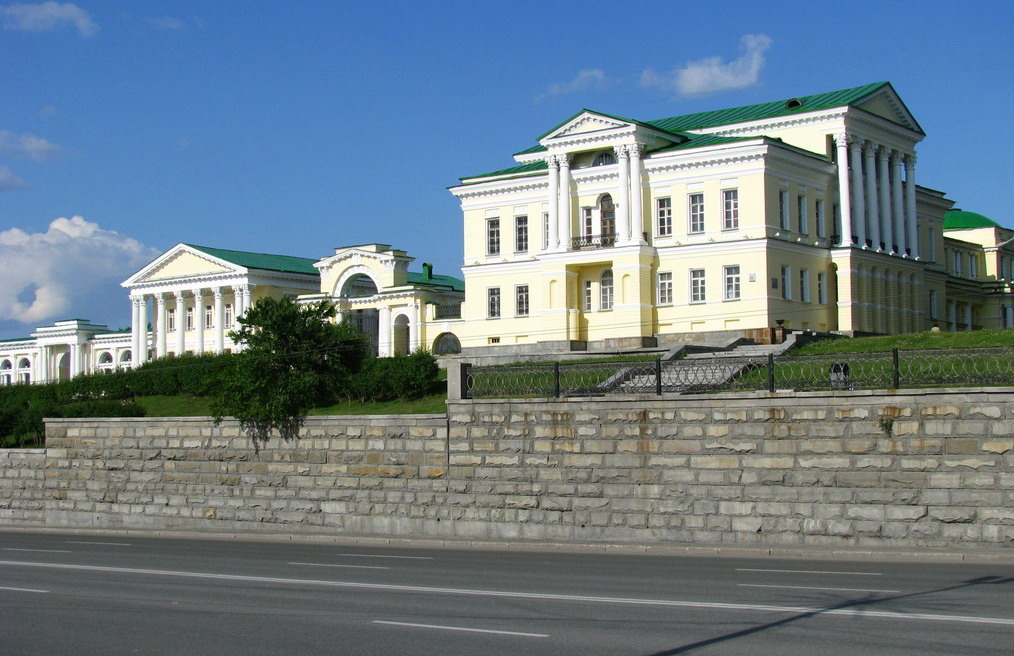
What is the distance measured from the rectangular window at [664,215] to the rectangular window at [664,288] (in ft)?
5.64

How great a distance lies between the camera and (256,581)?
16.2 m

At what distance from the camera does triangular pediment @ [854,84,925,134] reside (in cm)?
5247

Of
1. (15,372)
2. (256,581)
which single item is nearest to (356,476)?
(256,581)

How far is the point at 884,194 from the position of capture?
53.7 metres

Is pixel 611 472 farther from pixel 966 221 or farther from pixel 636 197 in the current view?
pixel 966 221

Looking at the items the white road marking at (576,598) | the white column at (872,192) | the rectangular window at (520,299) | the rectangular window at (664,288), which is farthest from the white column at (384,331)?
the white road marking at (576,598)

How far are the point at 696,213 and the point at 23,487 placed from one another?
28.0 m

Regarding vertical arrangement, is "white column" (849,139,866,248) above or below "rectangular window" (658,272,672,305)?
above

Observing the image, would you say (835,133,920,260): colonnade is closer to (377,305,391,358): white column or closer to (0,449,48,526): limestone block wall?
(377,305,391,358): white column

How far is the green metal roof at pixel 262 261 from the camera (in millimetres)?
71381

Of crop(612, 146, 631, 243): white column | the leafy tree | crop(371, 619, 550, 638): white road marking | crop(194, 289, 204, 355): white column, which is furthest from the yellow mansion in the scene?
crop(371, 619, 550, 638): white road marking

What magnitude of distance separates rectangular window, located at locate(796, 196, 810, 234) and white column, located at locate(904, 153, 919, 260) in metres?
8.15

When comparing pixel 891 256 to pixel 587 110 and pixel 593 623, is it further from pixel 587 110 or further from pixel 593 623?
pixel 593 623

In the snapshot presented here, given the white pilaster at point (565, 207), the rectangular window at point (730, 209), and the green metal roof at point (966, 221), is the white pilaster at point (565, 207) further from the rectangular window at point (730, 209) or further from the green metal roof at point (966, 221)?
the green metal roof at point (966, 221)
